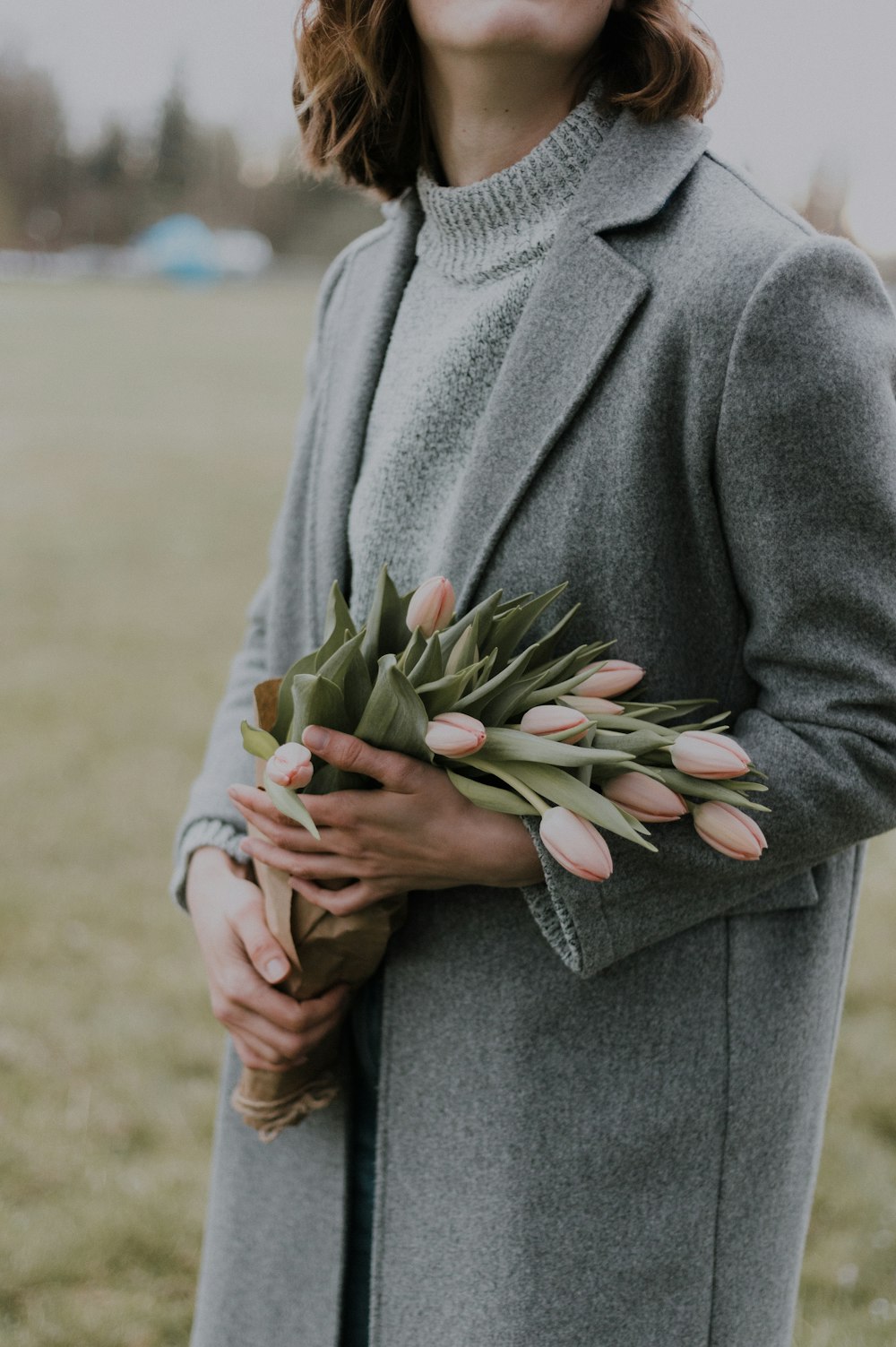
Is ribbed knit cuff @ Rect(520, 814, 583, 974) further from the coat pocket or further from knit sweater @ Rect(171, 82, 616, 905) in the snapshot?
knit sweater @ Rect(171, 82, 616, 905)

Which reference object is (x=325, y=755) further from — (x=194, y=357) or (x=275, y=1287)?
(x=194, y=357)

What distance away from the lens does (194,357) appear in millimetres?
19516

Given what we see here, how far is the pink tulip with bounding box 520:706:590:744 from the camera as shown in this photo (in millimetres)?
1067

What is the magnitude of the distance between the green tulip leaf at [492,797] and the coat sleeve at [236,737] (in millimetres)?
503

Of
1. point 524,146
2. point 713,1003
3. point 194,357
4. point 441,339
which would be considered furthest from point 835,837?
point 194,357

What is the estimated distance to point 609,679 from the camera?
44.4 inches

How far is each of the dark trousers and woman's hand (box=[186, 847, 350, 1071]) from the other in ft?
0.48

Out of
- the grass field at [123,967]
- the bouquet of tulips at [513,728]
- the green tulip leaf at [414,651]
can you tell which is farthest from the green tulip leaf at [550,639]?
the grass field at [123,967]

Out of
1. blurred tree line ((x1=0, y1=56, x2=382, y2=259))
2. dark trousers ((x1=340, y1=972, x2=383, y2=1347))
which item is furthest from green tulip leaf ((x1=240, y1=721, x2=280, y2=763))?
blurred tree line ((x1=0, y1=56, x2=382, y2=259))

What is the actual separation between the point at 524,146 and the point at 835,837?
803 millimetres

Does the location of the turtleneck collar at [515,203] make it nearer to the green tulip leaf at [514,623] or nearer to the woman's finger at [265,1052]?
the green tulip leaf at [514,623]

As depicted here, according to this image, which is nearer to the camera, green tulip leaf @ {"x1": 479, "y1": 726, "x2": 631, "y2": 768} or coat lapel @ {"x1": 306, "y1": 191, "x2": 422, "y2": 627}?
green tulip leaf @ {"x1": 479, "y1": 726, "x2": 631, "y2": 768}

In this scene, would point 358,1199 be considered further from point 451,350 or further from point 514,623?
point 451,350

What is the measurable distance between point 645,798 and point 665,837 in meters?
0.09
